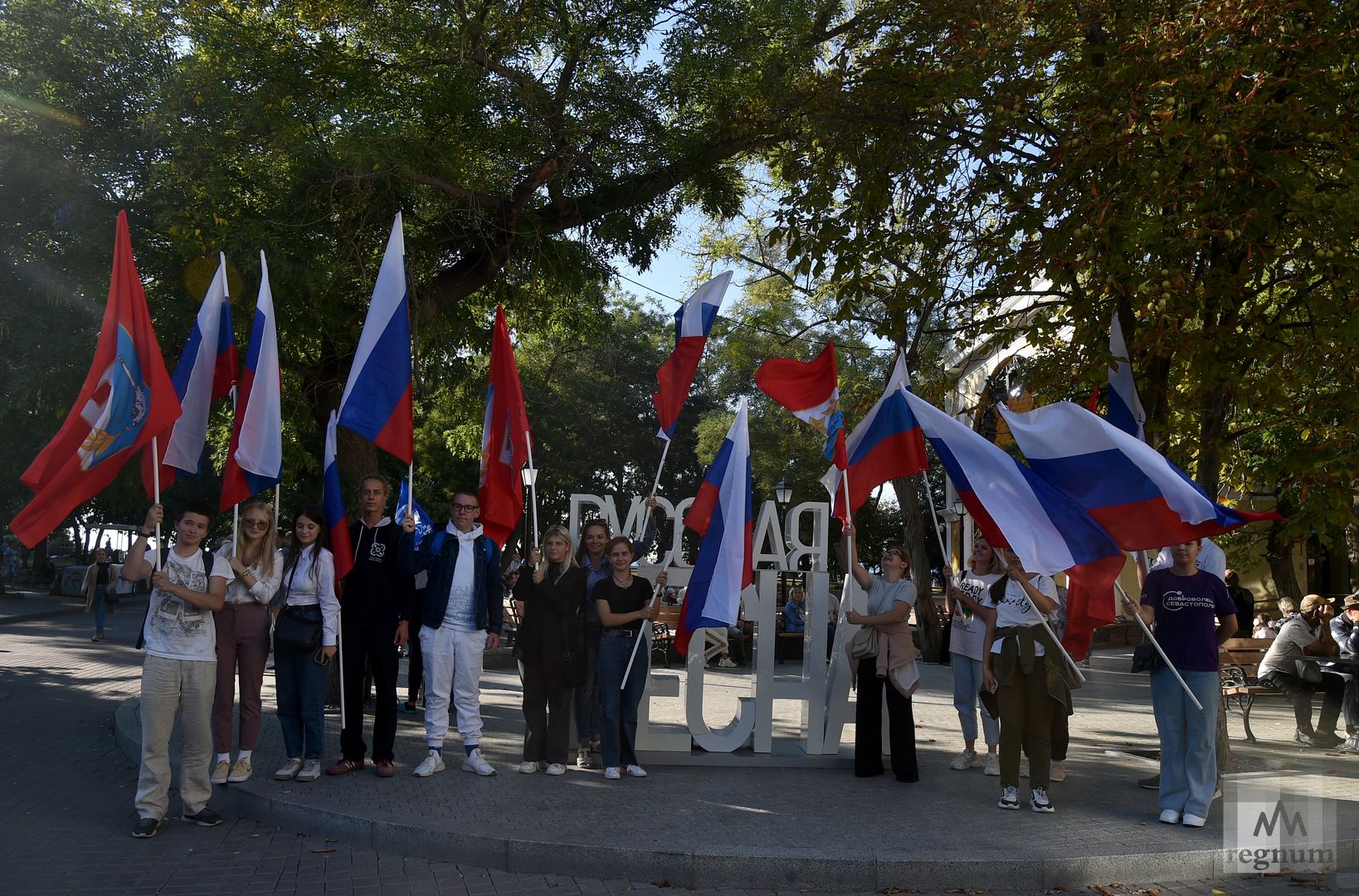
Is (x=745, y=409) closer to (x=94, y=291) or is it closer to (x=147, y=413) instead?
(x=147, y=413)

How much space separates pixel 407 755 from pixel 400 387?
9.97ft

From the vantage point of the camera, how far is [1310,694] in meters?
11.8

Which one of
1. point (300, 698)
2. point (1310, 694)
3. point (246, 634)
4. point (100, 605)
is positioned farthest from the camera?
point (100, 605)

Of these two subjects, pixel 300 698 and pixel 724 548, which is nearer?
pixel 300 698

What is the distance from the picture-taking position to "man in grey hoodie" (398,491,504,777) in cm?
831

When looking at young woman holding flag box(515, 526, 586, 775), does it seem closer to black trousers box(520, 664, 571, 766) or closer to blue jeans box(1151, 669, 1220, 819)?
black trousers box(520, 664, 571, 766)

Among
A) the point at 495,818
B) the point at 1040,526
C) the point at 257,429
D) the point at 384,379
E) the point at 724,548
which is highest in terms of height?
the point at 384,379

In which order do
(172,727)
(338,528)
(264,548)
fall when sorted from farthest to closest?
(338,528), (264,548), (172,727)

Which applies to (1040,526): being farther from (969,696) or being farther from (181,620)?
(181,620)

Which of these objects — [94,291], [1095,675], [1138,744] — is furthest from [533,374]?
[1138,744]

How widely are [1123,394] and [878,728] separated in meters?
3.34

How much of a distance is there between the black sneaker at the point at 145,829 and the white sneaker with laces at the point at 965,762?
6093 mm

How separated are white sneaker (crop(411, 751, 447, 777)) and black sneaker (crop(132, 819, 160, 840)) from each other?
1.91 m

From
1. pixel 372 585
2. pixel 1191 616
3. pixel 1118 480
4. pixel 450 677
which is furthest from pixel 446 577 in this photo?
pixel 1191 616
